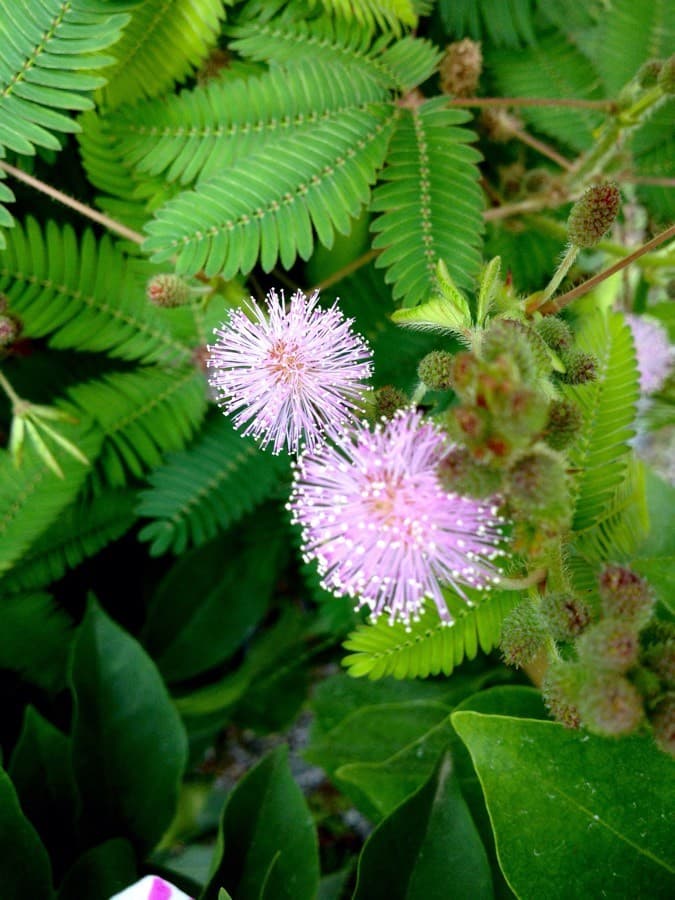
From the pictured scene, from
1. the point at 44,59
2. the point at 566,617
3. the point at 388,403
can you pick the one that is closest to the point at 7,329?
the point at 44,59

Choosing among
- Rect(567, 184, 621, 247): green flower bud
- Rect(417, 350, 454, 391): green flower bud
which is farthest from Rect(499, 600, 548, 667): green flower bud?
Rect(567, 184, 621, 247): green flower bud

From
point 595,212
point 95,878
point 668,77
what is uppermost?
point 668,77

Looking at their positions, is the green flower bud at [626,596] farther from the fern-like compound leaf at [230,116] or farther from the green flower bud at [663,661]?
the fern-like compound leaf at [230,116]

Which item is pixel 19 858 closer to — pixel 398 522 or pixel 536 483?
pixel 398 522

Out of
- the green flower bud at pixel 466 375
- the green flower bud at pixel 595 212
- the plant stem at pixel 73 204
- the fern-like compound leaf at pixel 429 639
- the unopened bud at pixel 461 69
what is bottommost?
the fern-like compound leaf at pixel 429 639

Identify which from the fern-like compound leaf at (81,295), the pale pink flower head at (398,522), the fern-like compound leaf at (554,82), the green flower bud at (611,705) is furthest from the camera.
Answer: the fern-like compound leaf at (554,82)

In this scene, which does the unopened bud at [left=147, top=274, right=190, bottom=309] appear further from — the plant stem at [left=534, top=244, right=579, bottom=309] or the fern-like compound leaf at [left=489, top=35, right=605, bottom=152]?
the fern-like compound leaf at [left=489, top=35, right=605, bottom=152]

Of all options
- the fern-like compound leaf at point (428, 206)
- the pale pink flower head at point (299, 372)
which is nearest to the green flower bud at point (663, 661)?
the pale pink flower head at point (299, 372)
